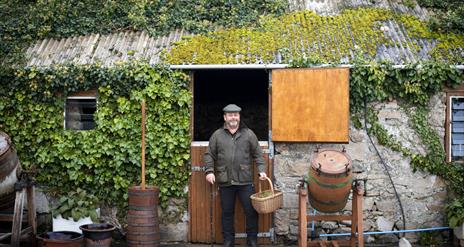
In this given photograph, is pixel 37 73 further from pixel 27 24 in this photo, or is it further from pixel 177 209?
pixel 177 209

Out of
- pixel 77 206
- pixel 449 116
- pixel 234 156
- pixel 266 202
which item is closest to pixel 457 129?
pixel 449 116

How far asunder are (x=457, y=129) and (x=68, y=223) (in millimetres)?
6262

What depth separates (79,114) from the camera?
8.95 m

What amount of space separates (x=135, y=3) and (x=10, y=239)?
465 cm

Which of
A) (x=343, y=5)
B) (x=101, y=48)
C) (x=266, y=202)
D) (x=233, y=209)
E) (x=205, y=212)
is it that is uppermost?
(x=343, y=5)

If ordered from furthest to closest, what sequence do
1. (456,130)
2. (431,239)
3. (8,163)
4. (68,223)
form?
(456,130) → (431,239) → (68,223) → (8,163)

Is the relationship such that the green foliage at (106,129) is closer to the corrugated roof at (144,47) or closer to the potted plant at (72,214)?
the corrugated roof at (144,47)

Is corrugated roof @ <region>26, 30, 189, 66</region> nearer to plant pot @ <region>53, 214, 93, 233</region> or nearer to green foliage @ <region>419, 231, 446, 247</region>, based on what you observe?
plant pot @ <region>53, 214, 93, 233</region>

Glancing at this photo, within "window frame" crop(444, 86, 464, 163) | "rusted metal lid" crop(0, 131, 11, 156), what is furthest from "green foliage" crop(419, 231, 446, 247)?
"rusted metal lid" crop(0, 131, 11, 156)

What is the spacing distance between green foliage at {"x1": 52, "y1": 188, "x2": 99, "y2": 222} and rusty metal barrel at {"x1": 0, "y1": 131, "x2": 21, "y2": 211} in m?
0.70

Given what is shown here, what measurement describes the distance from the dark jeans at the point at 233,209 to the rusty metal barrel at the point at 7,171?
300 cm

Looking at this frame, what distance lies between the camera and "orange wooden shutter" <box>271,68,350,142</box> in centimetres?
818

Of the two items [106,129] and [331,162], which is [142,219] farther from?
[331,162]

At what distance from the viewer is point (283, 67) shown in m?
8.34
